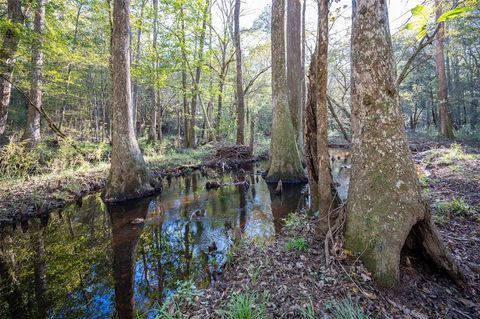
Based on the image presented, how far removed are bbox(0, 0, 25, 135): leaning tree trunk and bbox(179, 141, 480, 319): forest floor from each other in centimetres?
852

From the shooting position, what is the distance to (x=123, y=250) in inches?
188

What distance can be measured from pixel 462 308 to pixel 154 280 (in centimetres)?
372

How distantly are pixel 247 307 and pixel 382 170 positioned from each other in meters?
1.96

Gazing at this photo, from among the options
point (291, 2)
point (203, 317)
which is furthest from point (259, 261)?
point (291, 2)

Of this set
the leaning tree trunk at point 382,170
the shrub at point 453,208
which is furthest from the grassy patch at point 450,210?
the leaning tree trunk at point 382,170

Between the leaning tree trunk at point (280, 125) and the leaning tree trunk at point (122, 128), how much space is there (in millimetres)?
4816

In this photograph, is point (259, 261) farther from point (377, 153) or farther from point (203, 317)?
point (377, 153)

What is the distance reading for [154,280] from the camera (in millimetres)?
3785

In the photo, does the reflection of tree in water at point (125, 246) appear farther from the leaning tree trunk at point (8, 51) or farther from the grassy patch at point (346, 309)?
the leaning tree trunk at point (8, 51)

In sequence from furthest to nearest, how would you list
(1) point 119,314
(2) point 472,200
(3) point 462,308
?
(2) point 472,200, (1) point 119,314, (3) point 462,308

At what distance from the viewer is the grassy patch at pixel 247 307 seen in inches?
87.2

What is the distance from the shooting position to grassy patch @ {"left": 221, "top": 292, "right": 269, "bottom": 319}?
221 cm

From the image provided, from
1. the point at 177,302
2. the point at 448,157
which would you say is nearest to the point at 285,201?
the point at 177,302

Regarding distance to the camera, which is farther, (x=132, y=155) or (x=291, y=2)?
(x=291, y=2)
